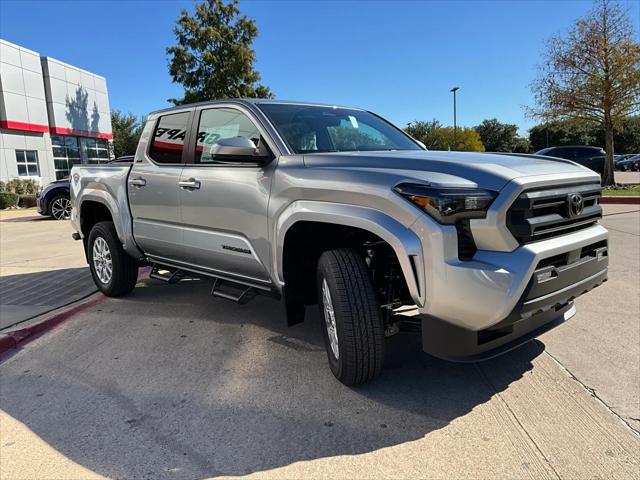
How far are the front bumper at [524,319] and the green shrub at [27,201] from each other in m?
23.3

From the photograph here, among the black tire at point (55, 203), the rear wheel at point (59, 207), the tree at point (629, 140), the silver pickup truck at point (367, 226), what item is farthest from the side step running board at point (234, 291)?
the tree at point (629, 140)

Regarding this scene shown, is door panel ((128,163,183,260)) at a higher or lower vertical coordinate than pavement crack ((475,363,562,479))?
higher

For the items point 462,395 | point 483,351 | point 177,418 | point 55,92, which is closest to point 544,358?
Result: point 462,395

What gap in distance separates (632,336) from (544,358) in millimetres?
904

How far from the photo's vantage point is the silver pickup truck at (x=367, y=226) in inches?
98.0

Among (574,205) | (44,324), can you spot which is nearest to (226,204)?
(44,324)

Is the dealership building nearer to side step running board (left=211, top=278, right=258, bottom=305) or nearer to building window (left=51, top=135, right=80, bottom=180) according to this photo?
building window (left=51, top=135, right=80, bottom=180)

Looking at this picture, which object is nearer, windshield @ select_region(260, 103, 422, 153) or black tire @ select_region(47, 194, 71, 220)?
windshield @ select_region(260, 103, 422, 153)

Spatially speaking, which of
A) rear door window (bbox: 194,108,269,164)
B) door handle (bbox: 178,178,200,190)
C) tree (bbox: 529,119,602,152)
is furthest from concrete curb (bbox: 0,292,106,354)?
tree (bbox: 529,119,602,152)

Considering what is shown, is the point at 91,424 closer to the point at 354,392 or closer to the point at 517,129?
the point at 354,392

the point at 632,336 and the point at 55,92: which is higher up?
the point at 55,92

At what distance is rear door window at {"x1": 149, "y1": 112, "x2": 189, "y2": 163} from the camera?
14.6ft

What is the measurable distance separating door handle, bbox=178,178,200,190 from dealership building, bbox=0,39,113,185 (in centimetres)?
2573

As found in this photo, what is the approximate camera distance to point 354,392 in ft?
10.3
